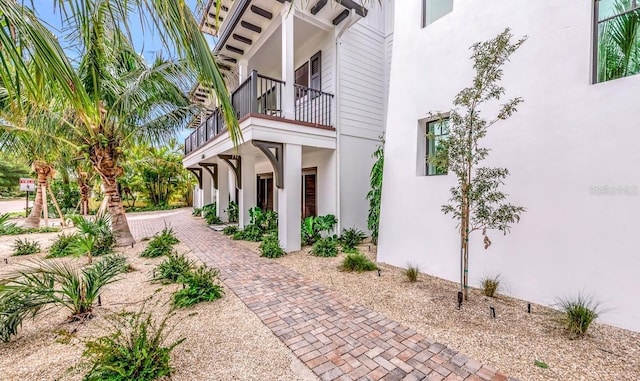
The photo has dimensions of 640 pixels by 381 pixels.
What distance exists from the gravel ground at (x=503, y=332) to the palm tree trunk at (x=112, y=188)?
729 centimetres

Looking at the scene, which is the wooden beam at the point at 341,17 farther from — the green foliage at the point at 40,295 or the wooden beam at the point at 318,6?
the green foliage at the point at 40,295

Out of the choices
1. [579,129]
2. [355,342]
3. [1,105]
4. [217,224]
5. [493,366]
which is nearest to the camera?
[493,366]

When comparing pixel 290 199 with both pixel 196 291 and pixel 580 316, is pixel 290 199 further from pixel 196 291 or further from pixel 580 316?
pixel 580 316

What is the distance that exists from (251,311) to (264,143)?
4.21 m

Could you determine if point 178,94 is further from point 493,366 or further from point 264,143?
point 493,366

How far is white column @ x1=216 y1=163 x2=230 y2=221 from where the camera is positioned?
43.8 feet

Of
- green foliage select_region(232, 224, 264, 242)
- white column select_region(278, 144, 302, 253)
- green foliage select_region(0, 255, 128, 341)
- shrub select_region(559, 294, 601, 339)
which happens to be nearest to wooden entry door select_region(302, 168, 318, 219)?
green foliage select_region(232, 224, 264, 242)

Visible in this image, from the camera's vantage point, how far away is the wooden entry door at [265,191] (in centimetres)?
1236

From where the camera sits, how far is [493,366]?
274 centimetres

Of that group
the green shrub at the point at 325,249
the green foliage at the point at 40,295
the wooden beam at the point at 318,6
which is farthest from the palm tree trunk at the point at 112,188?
the wooden beam at the point at 318,6

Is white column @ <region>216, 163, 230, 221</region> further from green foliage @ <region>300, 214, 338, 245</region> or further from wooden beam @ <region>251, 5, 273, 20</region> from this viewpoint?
wooden beam @ <region>251, 5, 273, 20</region>

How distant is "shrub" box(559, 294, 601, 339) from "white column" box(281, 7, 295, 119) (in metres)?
6.79

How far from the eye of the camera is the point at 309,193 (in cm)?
986

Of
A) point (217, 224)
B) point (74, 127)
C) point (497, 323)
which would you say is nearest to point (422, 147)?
point (497, 323)
